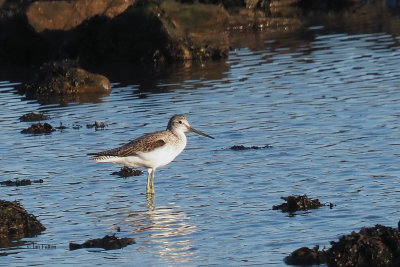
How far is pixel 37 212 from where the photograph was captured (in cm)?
1661

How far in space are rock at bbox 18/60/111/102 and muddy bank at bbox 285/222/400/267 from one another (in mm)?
19090

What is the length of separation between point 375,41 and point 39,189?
22416 millimetres

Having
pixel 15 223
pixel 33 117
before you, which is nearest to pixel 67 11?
pixel 33 117

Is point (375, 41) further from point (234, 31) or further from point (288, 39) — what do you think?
point (234, 31)

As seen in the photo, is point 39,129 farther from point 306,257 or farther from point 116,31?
point 116,31

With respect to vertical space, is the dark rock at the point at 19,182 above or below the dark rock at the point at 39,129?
below

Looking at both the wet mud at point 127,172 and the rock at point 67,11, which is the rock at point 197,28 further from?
the wet mud at point 127,172

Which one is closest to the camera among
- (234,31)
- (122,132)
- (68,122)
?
(122,132)

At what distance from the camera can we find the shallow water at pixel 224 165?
14289mm

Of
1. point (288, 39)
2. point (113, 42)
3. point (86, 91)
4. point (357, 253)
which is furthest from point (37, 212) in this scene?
point (288, 39)

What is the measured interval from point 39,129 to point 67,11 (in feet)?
49.6

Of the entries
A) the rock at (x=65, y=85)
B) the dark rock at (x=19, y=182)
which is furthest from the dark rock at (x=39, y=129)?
the rock at (x=65, y=85)

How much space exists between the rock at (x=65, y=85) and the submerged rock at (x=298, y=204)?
52.4ft

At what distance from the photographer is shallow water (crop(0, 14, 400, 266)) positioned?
14289mm
